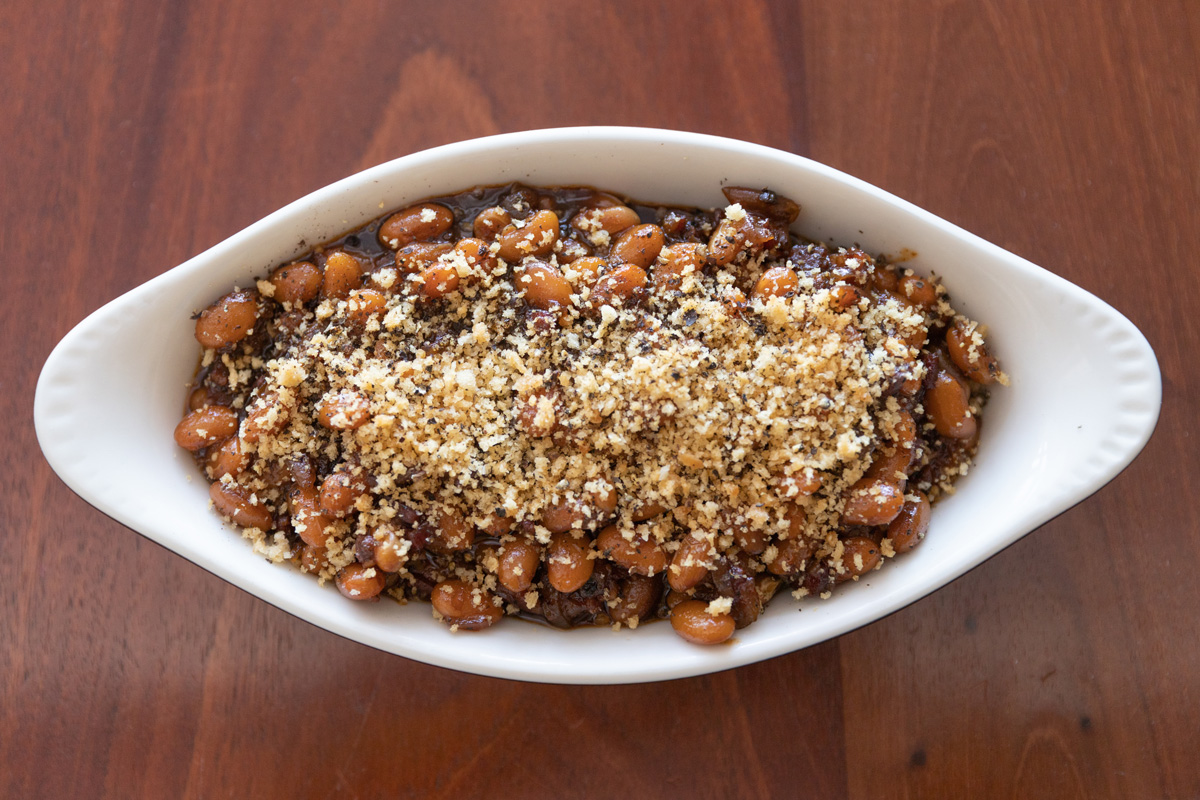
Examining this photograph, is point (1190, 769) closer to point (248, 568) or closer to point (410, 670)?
point (410, 670)

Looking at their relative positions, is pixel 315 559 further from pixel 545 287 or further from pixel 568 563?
pixel 545 287

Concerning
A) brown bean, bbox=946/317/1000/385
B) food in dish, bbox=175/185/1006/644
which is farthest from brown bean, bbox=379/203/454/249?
brown bean, bbox=946/317/1000/385

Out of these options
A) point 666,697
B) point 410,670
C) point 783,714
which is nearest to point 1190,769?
point 783,714

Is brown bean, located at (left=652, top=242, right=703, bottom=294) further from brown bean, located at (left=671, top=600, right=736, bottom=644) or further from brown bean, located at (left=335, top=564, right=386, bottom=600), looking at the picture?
brown bean, located at (left=335, top=564, right=386, bottom=600)

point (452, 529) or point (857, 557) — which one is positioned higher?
point (857, 557)

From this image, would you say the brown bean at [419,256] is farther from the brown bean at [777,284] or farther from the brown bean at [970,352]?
the brown bean at [970,352]

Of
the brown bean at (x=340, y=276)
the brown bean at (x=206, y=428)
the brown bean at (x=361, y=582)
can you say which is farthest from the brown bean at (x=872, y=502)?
the brown bean at (x=206, y=428)

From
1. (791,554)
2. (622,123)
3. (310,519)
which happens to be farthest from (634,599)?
(622,123)

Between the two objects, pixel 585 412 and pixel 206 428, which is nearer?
pixel 585 412
